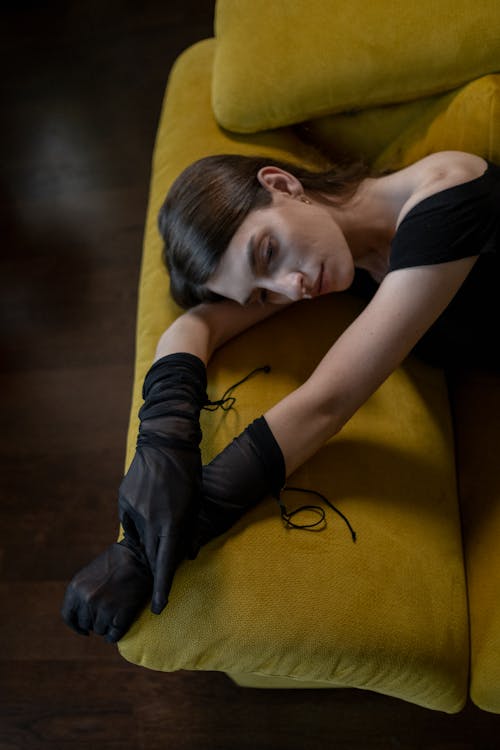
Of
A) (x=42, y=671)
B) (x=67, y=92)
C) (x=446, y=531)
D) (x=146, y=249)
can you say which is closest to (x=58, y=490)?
(x=42, y=671)

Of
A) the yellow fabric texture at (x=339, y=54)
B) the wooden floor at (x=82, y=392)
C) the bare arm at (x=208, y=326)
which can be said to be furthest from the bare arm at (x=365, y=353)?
the wooden floor at (x=82, y=392)

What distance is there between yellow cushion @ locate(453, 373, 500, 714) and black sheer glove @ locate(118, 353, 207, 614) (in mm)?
508

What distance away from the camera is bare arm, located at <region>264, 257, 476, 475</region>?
1044mm

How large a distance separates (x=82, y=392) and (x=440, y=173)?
3.95 feet

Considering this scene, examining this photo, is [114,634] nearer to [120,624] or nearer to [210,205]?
[120,624]

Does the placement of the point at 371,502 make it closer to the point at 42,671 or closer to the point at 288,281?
the point at 288,281

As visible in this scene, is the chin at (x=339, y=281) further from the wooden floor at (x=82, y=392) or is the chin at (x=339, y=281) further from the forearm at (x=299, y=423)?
the wooden floor at (x=82, y=392)

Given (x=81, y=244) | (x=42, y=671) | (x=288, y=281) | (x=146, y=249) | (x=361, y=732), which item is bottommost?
(x=42, y=671)

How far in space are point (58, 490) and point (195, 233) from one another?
3.15 feet

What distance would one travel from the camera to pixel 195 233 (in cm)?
113

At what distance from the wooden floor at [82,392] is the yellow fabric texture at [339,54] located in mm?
844

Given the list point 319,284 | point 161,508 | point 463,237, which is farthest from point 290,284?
point 161,508

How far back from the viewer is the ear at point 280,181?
1.15 meters

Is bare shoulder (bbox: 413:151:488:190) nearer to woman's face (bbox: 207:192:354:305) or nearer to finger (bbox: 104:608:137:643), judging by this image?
woman's face (bbox: 207:192:354:305)
